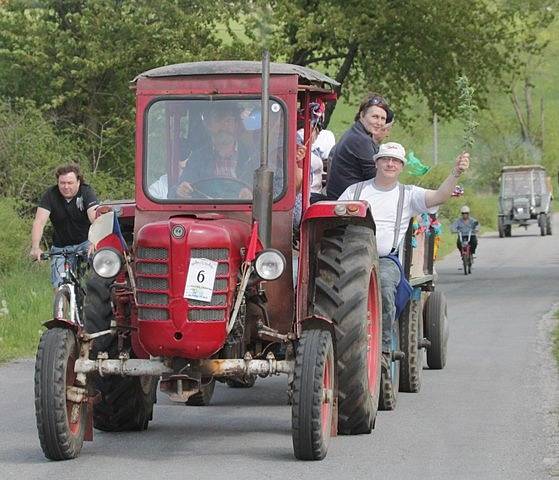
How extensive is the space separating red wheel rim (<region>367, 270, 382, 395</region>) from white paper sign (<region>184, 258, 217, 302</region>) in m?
1.94

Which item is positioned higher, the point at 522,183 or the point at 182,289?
the point at 522,183

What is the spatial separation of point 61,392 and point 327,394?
1.57 m

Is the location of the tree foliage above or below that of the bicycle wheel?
above

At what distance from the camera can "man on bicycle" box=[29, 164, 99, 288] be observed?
14289 millimetres

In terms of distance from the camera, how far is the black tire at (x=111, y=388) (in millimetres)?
10148

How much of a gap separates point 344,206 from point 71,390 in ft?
6.87

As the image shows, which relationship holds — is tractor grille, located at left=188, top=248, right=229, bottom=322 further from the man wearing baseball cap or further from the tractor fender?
the man wearing baseball cap

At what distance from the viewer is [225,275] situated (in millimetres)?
9359

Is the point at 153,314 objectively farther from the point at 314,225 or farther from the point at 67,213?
the point at 67,213

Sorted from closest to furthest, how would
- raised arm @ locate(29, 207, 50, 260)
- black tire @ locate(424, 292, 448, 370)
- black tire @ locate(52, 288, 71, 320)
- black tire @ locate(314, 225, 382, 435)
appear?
1. black tire @ locate(314, 225, 382, 435)
2. black tire @ locate(52, 288, 71, 320)
3. raised arm @ locate(29, 207, 50, 260)
4. black tire @ locate(424, 292, 448, 370)

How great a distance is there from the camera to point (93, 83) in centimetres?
3059

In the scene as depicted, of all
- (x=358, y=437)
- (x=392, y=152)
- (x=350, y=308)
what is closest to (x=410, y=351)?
(x=392, y=152)

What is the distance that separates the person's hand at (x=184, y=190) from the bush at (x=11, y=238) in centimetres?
1205

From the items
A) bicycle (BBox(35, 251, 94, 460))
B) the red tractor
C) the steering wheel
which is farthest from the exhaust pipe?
bicycle (BBox(35, 251, 94, 460))
